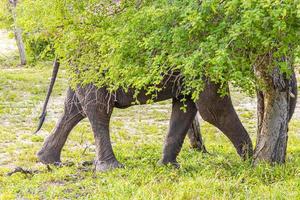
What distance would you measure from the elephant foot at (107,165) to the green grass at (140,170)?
123 millimetres

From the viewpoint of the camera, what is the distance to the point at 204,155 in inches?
300

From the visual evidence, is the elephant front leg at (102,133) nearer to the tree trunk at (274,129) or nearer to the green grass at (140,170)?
the green grass at (140,170)

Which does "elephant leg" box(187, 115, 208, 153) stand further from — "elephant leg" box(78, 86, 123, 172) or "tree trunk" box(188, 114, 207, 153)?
"elephant leg" box(78, 86, 123, 172)

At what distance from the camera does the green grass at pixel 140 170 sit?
4.92 metres

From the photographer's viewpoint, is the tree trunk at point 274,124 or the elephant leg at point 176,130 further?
the elephant leg at point 176,130

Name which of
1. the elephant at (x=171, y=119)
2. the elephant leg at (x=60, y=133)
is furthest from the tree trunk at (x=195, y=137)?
the elephant leg at (x=60, y=133)

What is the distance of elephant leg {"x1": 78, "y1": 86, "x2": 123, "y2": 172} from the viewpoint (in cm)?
671

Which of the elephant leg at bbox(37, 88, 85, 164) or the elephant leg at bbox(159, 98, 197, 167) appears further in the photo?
the elephant leg at bbox(37, 88, 85, 164)

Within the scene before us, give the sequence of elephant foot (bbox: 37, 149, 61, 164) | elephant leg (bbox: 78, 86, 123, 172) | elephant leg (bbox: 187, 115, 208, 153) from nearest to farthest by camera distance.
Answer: elephant leg (bbox: 78, 86, 123, 172) < elephant foot (bbox: 37, 149, 61, 164) < elephant leg (bbox: 187, 115, 208, 153)

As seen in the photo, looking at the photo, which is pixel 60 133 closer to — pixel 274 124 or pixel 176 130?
pixel 176 130

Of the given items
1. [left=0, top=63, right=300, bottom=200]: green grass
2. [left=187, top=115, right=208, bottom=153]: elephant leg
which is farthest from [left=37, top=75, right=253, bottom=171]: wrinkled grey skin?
[left=187, top=115, right=208, bottom=153]: elephant leg

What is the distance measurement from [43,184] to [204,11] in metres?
3.11

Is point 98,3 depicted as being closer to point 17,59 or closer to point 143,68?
point 143,68

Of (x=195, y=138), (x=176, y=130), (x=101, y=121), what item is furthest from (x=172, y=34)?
(x=195, y=138)
